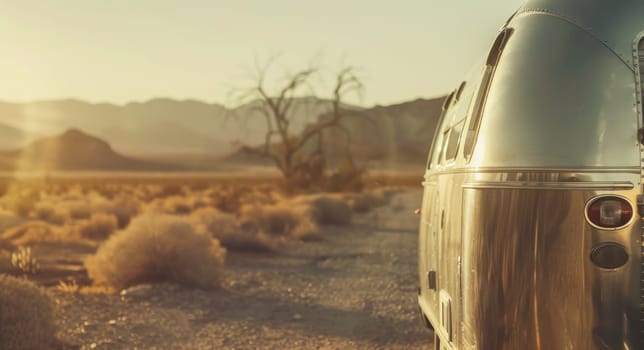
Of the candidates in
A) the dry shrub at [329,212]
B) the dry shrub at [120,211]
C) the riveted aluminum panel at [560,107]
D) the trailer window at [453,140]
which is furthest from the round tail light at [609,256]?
the dry shrub at [329,212]

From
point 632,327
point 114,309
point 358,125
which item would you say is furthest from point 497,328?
point 358,125

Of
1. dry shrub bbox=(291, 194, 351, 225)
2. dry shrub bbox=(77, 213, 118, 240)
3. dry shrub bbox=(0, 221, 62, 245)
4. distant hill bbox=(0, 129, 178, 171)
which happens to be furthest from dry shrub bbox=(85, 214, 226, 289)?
distant hill bbox=(0, 129, 178, 171)

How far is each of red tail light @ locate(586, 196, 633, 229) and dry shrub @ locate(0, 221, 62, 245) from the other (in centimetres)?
1876

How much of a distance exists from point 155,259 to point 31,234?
11070mm

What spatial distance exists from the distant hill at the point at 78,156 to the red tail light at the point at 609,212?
14082cm

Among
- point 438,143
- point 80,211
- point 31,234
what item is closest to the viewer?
point 438,143

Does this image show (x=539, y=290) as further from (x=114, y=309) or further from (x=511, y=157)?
(x=114, y=309)

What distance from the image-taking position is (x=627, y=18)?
4.11m

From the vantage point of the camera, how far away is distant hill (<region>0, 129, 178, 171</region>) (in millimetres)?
140250

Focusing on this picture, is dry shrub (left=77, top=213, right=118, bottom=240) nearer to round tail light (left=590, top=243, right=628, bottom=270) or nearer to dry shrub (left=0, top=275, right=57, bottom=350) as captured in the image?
dry shrub (left=0, top=275, right=57, bottom=350)

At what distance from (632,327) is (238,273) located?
11077 mm

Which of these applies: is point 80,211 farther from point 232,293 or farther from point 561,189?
point 561,189

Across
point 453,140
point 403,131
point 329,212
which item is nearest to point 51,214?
point 329,212

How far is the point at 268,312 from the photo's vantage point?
419 inches
